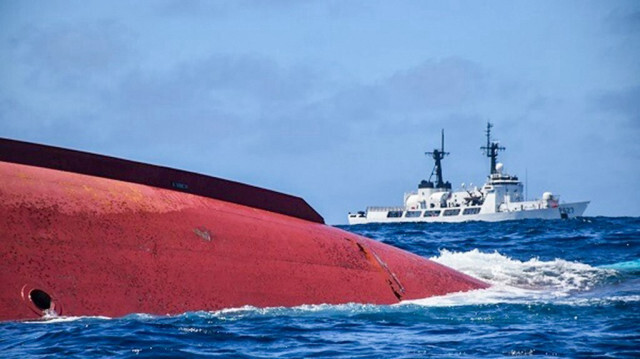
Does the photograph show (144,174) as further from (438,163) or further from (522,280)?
(438,163)

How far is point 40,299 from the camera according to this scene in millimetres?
7430

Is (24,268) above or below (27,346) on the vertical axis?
above

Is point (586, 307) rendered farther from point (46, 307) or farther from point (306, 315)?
point (46, 307)

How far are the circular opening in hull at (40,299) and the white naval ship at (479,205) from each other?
70.3m

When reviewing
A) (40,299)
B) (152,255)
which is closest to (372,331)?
(152,255)

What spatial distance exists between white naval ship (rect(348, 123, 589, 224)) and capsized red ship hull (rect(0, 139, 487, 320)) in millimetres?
66737

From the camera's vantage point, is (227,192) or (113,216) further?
(227,192)

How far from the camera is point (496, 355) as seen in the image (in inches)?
263

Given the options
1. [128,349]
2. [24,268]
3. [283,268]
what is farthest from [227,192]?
[128,349]

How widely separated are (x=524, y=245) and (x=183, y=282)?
19.5 m

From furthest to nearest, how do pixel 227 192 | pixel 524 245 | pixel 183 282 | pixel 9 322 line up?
pixel 524 245 < pixel 227 192 < pixel 183 282 < pixel 9 322

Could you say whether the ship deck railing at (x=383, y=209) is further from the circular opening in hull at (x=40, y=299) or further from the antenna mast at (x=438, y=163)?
the circular opening in hull at (x=40, y=299)

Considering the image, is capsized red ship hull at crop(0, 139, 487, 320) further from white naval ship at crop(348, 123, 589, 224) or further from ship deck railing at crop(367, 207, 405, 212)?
ship deck railing at crop(367, 207, 405, 212)

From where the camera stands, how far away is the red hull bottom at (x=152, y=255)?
7562mm
